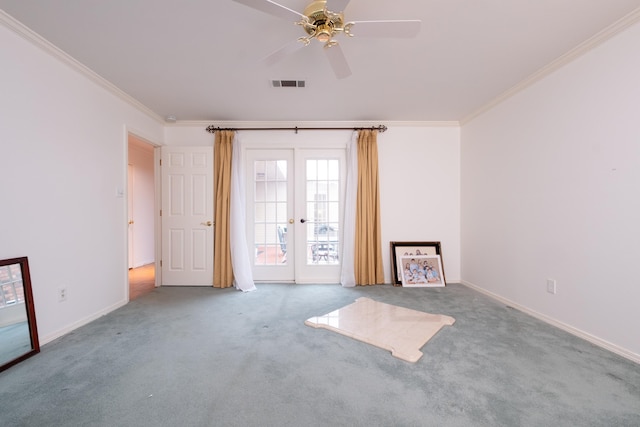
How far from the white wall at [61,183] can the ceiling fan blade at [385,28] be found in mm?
2469

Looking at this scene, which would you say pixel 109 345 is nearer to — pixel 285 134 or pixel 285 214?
pixel 285 214

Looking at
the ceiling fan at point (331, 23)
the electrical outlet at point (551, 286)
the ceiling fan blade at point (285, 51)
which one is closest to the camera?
the ceiling fan at point (331, 23)

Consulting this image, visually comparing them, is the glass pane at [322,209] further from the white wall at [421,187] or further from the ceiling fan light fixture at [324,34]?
the ceiling fan light fixture at [324,34]

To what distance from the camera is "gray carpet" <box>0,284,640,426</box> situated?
1324 mm

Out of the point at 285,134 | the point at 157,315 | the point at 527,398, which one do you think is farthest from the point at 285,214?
the point at 527,398

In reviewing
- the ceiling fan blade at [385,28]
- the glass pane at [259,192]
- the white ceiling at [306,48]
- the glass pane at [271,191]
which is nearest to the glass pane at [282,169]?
the glass pane at [271,191]

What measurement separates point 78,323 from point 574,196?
179 inches

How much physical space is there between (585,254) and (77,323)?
4466 mm

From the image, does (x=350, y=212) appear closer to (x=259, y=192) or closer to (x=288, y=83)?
(x=259, y=192)

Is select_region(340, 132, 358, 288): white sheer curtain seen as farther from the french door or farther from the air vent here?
the air vent

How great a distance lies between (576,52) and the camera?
2.11 metres

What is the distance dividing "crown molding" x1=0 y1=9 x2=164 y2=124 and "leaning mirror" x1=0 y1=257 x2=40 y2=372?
164 centimetres

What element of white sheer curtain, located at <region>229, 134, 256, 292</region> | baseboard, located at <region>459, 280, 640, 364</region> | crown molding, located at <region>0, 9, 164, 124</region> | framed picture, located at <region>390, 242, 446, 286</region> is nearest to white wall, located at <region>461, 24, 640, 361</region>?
baseboard, located at <region>459, 280, 640, 364</region>

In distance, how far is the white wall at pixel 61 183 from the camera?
1854 mm
